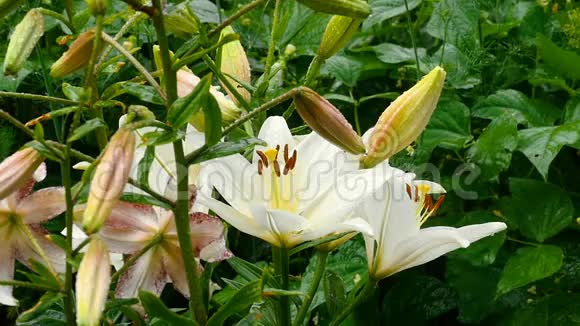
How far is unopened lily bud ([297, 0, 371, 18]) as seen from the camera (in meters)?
0.56

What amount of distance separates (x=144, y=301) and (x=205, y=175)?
0.12 meters

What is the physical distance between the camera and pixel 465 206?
3.90 ft

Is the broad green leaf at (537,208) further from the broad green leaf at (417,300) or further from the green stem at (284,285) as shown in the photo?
the green stem at (284,285)

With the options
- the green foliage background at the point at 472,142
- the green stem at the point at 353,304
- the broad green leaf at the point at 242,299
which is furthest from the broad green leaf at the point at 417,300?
the broad green leaf at the point at 242,299

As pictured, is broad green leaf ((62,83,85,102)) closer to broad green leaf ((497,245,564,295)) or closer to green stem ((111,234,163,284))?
green stem ((111,234,163,284))

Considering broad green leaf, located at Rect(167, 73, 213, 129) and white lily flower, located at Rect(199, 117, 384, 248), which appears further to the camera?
white lily flower, located at Rect(199, 117, 384, 248)

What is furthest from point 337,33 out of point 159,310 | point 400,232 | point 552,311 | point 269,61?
point 552,311

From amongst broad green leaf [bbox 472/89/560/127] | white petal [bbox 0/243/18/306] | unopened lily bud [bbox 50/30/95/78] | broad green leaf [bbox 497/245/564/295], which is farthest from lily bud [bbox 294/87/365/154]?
broad green leaf [bbox 472/89/560/127]

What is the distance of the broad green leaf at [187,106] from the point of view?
53cm

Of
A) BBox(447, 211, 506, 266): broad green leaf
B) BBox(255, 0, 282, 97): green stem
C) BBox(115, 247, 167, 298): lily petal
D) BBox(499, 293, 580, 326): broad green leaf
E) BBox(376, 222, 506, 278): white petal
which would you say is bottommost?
BBox(499, 293, 580, 326): broad green leaf

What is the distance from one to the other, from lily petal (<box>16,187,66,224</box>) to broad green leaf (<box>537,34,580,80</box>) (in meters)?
0.73

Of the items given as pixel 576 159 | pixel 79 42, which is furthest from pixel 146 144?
pixel 576 159

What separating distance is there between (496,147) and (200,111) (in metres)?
0.50

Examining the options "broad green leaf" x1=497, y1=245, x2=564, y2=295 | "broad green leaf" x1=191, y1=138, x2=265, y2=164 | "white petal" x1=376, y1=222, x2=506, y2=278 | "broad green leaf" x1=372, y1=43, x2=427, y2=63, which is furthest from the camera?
"broad green leaf" x1=372, y1=43, x2=427, y2=63
